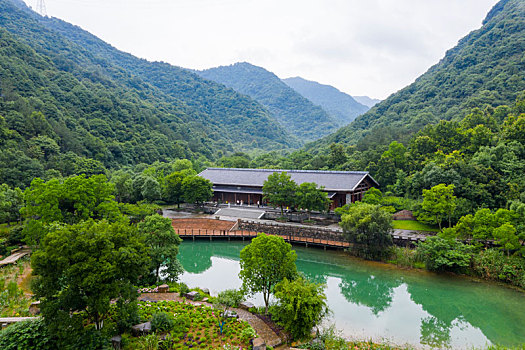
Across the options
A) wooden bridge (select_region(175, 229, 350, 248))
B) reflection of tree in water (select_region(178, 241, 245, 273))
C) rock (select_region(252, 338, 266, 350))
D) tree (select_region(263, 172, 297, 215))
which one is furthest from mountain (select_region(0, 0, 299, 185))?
rock (select_region(252, 338, 266, 350))

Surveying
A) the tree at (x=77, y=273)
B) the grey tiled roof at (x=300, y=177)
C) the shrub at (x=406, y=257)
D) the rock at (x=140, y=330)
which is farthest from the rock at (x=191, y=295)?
the grey tiled roof at (x=300, y=177)

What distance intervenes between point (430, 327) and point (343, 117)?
170110mm

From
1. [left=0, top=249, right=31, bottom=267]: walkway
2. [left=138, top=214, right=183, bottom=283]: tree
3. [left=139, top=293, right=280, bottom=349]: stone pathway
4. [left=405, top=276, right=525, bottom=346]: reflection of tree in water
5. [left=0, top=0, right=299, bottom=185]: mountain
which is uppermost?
[left=0, top=0, right=299, bottom=185]: mountain

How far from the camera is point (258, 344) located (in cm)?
1055

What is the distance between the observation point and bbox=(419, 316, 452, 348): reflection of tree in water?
12.8m

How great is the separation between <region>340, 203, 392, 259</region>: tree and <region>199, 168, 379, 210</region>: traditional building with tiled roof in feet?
31.9

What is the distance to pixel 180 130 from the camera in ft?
255

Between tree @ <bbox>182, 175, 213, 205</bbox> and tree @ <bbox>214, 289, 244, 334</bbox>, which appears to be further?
tree @ <bbox>182, 175, 213, 205</bbox>

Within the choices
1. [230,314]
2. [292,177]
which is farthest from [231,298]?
[292,177]

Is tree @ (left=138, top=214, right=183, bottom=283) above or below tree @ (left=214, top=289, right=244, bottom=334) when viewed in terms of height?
above

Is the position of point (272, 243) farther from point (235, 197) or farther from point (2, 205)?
point (235, 197)

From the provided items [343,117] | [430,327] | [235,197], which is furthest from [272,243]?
[343,117]

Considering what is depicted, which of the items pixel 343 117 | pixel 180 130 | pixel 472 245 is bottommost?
pixel 472 245

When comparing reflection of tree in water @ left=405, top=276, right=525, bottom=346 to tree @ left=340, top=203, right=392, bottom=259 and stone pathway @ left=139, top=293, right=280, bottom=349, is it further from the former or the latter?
stone pathway @ left=139, top=293, right=280, bottom=349
